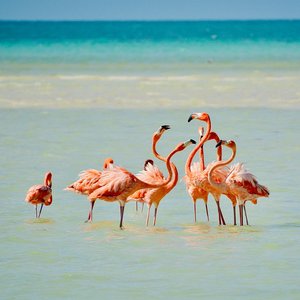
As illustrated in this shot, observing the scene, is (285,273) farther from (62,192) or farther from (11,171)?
(11,171)

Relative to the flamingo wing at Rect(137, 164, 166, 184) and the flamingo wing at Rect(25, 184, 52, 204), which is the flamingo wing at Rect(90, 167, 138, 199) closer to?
the flamingo wing at Rect(137, 164, 166, 184)

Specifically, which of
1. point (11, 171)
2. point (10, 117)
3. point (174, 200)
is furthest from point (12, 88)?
point (174, 200)

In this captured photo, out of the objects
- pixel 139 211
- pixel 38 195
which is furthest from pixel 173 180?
pixel 38 195

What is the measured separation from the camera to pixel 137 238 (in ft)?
27.0

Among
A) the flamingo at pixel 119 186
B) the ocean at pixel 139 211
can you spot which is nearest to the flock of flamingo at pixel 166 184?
the flamingo at pixel 119 186

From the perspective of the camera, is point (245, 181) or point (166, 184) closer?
point (245, 181)

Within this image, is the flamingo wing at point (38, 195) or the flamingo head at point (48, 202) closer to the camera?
the flamingo wing at point (38, 195)

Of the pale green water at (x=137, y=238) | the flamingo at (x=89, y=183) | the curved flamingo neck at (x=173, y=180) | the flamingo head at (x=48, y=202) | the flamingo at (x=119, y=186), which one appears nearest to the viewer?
the pale green water at (x=137, y=238)

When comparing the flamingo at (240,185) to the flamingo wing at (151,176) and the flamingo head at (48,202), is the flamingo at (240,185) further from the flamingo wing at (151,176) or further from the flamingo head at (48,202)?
the flamingo head at (48,202)

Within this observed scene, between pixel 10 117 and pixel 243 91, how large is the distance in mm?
7302

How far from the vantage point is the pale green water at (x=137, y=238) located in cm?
673

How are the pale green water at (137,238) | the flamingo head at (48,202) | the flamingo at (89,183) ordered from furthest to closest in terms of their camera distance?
1. the flamingo head at (48,202)
2. the flamingo at (89,183)
3. the pale green water at (137,238)

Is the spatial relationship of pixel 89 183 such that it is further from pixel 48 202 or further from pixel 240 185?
pixel 240 185

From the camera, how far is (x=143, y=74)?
3056cm
